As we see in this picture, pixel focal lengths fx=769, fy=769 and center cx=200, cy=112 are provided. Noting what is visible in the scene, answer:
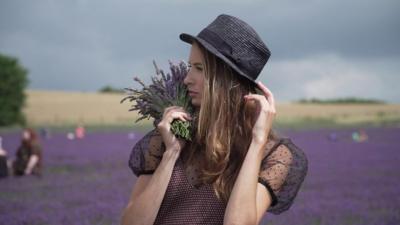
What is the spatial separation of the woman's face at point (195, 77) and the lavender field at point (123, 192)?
5218 mm

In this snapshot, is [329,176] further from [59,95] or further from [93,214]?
[59,95]

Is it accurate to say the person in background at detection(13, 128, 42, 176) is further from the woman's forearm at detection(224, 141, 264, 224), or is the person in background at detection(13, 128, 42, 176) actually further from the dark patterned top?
the woman's forearm at detection(224, 141, 264, 224)

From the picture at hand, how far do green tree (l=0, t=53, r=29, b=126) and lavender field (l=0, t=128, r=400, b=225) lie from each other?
106ft

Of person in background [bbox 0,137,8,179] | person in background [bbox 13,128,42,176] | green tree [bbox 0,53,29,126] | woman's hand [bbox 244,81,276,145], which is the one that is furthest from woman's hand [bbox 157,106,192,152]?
green tree [bbox 0,53,29,126]

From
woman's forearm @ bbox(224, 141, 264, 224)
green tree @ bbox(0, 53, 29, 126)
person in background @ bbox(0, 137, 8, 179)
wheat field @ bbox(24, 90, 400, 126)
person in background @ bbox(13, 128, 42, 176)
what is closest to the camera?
woman's forearm @ bbox(224, 141, 264, 224)

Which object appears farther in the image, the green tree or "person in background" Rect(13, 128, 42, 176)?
the green tree

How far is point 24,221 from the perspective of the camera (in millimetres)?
8391

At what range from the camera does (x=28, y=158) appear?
16016mm

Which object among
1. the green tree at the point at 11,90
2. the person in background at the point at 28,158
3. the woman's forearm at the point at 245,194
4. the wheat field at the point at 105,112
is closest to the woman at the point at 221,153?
the woman's forearm at the point at 245,194

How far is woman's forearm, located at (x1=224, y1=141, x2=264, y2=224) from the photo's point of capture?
2.76 meters

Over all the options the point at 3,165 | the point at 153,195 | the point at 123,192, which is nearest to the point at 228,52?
the point at 153,195

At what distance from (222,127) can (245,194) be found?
262 mm

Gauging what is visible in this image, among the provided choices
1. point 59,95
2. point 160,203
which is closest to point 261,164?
point 160,203

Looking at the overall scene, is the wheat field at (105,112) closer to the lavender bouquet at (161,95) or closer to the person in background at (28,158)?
the person in background at (28,158)
